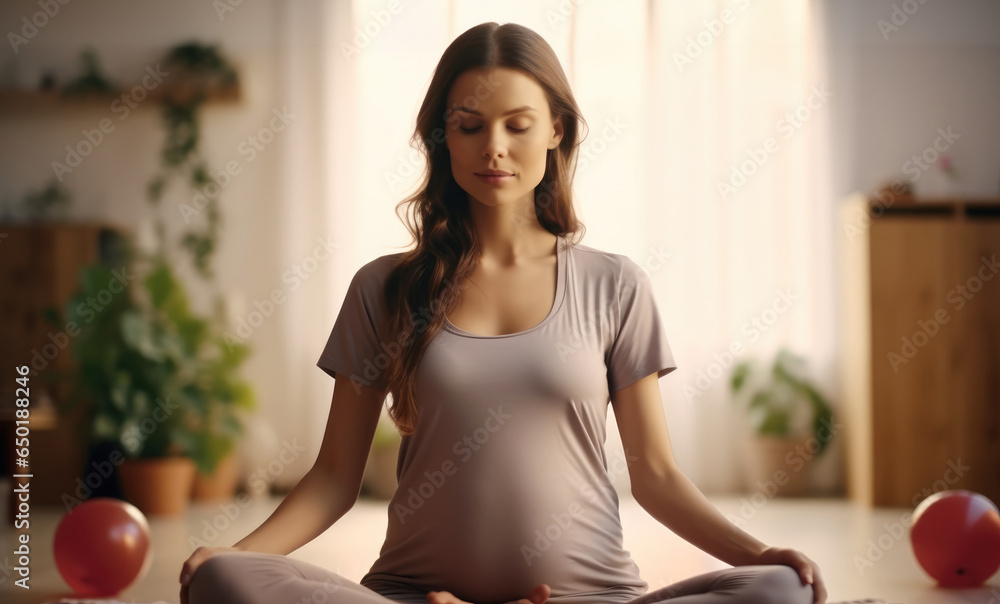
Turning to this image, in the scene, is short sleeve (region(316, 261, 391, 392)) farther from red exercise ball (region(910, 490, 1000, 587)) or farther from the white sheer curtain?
the white sheer curtain

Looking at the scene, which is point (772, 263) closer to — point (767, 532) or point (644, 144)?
point (644, 144)

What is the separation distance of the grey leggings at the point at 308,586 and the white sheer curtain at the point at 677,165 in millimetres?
3255

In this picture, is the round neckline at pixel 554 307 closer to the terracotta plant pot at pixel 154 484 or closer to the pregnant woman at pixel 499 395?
the pregnant woman at pixel 499 395

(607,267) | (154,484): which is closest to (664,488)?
(607,267)

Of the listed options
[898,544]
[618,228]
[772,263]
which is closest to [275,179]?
[618,228]

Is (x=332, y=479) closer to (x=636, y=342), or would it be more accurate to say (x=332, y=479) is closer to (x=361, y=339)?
(x=361, y=339)

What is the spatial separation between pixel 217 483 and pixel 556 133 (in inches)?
127

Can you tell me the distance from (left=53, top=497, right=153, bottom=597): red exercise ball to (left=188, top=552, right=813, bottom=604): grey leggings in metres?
1.61

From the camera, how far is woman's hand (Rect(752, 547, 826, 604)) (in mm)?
969

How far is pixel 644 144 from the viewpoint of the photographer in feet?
13.8

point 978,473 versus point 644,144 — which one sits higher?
point 644,144

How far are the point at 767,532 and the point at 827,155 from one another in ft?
6.46

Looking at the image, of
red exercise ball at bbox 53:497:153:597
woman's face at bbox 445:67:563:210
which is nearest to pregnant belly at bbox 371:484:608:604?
woman's face at bbox 445:67:563:210

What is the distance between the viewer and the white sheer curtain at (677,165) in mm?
4184
